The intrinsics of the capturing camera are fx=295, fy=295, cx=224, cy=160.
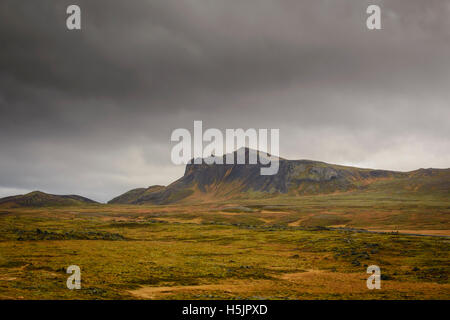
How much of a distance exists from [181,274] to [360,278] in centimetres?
2615

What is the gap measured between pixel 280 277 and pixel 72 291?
2728 centimetres

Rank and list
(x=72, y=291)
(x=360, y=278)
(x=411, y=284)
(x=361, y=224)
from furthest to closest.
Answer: (x=361, y=224)
(x=360, y=278)
(x=411, y=284)
(x=72, y=291)

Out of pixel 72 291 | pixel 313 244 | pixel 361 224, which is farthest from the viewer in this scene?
pixel 361 224

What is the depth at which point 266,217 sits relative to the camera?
16938 cm

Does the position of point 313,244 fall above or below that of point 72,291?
below

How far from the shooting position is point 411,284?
38.2 meters
